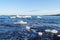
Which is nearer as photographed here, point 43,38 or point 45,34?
point 43,38

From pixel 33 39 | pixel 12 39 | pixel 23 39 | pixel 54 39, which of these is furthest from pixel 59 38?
pixel 12 39

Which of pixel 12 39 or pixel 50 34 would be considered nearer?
pixel 12 39

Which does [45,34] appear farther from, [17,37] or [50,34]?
[17,37]

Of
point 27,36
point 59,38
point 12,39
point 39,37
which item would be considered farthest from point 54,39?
point 12,39

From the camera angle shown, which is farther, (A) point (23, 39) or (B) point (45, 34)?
(B) point (45, 34)

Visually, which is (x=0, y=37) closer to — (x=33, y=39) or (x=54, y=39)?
(x=33, y=39)

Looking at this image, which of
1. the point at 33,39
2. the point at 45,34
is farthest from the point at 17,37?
the point at 45,34

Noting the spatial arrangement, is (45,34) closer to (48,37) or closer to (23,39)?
(48,37)
